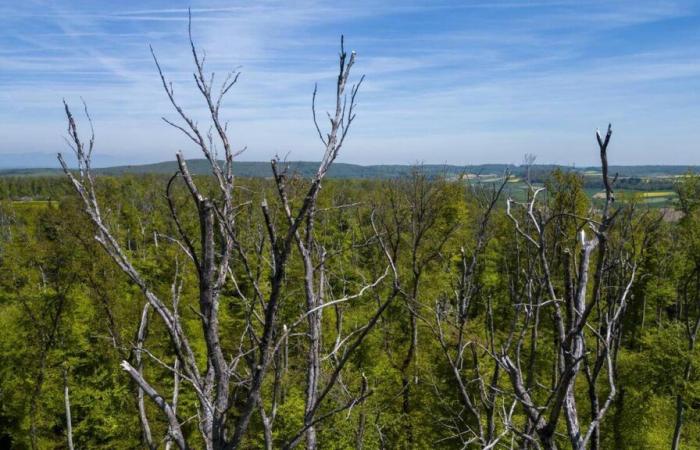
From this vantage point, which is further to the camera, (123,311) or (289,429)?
(123,311)

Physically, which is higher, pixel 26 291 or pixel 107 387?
pixel 26 291

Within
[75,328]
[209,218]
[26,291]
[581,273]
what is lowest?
[75,328]

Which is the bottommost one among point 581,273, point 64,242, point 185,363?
point 64,242

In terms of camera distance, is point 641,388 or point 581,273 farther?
point 641,388

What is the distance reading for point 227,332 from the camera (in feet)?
73.4

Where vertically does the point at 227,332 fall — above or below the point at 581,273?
below

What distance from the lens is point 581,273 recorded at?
329 cm

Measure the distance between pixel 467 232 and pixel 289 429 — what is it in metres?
17.6

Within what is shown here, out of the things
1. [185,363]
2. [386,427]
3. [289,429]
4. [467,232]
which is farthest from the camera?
[467,232]

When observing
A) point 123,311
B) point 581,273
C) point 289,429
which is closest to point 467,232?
point 289,429

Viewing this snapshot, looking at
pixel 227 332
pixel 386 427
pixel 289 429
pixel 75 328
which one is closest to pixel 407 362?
pixel 386 427

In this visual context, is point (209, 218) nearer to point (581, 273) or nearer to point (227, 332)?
point (581, 273)

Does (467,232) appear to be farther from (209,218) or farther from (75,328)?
(209,218)

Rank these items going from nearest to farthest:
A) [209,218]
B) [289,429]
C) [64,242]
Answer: [209,218]
[289,429]
[64,242]
